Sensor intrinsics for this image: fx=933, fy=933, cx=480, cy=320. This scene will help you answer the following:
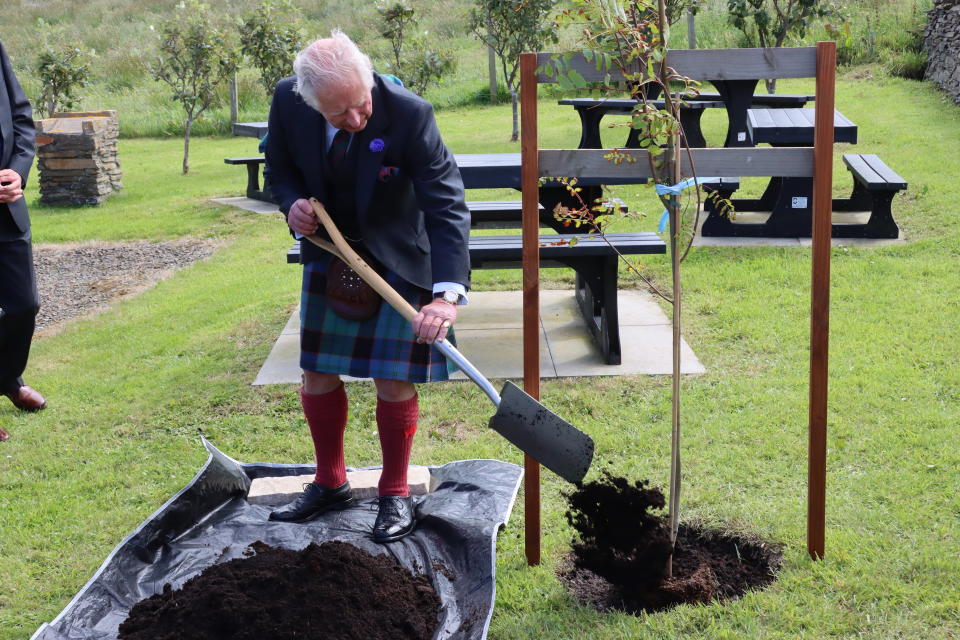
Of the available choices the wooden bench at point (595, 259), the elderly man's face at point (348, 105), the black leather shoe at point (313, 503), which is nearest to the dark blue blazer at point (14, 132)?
the wooden bench at point (595, 259)

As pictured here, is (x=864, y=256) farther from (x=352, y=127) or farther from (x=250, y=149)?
(x=250, y=149)

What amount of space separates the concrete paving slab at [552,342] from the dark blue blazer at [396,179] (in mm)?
1947

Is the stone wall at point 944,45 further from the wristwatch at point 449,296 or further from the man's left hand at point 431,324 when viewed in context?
the man's left hand at point 431,324

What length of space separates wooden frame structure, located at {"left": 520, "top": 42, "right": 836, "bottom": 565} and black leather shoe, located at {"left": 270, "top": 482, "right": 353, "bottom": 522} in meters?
0.88

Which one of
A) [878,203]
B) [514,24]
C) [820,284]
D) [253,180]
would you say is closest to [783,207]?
[878,203]

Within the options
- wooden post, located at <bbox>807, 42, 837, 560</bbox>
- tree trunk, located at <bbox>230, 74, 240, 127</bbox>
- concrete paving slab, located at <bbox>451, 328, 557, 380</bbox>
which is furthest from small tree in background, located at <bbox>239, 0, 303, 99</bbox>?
wooden post, located at <bbox>807, 42, 837, 560</bbox>

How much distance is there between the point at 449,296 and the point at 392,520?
3.03 ft

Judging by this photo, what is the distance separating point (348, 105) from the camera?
280 cm

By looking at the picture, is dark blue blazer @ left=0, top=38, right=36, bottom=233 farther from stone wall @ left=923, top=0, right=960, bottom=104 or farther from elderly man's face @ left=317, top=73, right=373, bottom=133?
stone wall @ left=923, top=0, right=960, bottom=104

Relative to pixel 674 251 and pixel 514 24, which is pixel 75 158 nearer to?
pixel 514 24

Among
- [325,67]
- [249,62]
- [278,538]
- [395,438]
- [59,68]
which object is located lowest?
[278,538]

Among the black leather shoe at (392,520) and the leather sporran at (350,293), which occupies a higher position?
the leather sporran at (350,293)

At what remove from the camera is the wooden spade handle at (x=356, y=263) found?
2932mm

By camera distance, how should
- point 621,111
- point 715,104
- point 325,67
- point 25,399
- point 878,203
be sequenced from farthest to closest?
point 621,111 → point 715,104 → point 878,203 → point 25,399 → point 325,67
